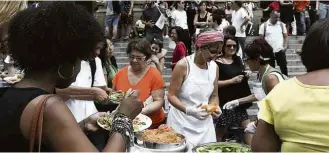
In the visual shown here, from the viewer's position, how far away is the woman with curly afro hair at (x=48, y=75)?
1815 mm

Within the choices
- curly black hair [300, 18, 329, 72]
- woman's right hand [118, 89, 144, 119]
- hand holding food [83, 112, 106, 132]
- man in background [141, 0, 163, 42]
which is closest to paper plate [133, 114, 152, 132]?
hand holding food [83, 112, 106, 132]

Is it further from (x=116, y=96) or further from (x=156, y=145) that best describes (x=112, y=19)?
(x=156, y=145)

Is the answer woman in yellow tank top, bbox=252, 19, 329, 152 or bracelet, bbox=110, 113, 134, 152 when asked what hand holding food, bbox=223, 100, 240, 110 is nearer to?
woman in yellow tank top, bbox=252, 19, 329, 152

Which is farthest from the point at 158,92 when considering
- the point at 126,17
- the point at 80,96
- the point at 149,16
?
the point at 126,17

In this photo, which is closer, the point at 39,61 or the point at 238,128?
the point at 39,61

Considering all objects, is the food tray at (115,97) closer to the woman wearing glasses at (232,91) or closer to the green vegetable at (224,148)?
the green vegetable at (224,148)

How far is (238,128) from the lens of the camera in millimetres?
5453

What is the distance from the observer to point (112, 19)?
42.7 feet

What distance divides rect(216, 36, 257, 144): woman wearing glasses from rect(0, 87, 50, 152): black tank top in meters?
3.68

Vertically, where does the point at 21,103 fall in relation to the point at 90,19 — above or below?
below

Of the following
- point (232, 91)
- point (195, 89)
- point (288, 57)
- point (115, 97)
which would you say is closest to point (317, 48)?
point (195, 89)

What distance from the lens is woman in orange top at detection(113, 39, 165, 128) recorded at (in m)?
4.55

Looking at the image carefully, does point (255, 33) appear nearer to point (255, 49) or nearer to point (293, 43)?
point (293, 43)

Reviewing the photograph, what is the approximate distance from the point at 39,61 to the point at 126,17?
1125 centimetres
